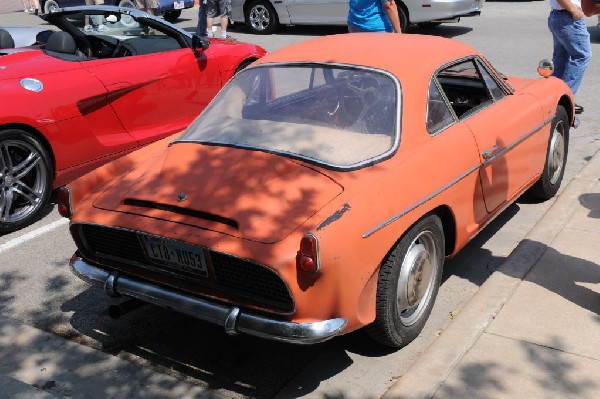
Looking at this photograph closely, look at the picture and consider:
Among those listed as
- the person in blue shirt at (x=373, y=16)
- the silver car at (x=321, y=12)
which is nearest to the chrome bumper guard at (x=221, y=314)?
the person in blue shirt at (x=373, y=16)

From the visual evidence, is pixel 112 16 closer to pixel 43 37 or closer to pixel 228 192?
pixel 43 37

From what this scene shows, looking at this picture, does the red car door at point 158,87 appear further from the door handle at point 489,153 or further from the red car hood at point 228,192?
the door handle at point 489,153

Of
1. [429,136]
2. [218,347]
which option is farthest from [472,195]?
[218,347]

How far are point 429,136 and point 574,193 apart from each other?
7.88 ft

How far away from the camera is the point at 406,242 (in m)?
3.96

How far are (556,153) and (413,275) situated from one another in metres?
2.60

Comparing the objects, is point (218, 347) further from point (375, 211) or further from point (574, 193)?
point (574, 193)

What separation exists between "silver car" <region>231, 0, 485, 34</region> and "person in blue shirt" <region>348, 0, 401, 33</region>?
580cm

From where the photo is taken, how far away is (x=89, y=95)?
6367 millimetres

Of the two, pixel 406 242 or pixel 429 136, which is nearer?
pixel 406 242

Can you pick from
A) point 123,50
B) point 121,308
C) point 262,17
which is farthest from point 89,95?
point 262,17

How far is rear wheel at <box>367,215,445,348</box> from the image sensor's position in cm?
388

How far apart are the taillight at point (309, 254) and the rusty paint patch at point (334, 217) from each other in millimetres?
115

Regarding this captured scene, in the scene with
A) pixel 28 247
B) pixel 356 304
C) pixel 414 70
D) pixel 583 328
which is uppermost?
pixel 414 70
